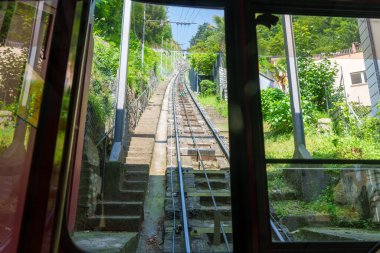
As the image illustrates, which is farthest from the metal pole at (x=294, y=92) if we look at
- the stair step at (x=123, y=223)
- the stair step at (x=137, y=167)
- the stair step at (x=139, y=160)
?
the stair step at (x=139, y=160)

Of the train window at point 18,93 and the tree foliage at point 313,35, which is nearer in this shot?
the train window at point 18,93

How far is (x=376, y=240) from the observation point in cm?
132

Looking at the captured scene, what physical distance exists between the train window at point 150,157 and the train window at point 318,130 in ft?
0.79

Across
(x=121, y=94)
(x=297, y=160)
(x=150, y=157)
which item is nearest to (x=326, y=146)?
(x=297, y=160)

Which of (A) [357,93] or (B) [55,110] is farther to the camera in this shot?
(A) [357,93]

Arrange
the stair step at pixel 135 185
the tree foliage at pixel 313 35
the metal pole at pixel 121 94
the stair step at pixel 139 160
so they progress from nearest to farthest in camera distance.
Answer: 1. the tree foliage at pixel 313 35
2. the stair step at pixel 135 185
3. the metal pole at pixel 121 94
4. the stair step at pixel 139 160

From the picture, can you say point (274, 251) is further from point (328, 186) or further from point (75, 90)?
point (75, 90)

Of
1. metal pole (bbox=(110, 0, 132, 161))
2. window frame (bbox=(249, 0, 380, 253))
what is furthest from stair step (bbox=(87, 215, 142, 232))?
window frame (bbox=(249, 0, 380, 253))

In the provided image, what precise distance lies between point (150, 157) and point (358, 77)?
4.77 meters

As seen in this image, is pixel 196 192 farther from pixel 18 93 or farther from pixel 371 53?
pixel 18 93

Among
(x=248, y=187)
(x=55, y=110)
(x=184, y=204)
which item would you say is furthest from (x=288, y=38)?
(x=184, y=204)

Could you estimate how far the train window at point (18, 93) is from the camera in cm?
122

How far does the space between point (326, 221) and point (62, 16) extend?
4.76 feet

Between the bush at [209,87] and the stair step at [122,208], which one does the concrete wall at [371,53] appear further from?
the stair step at [122,208]
